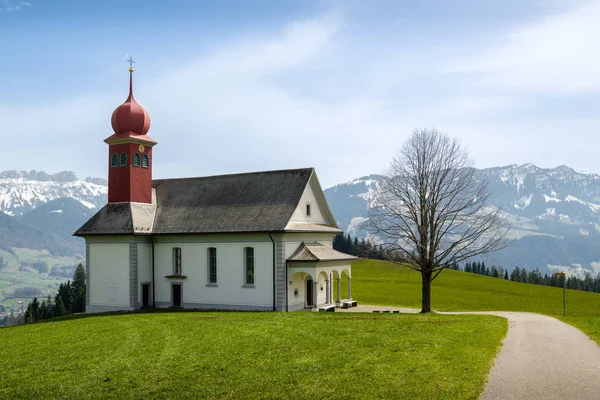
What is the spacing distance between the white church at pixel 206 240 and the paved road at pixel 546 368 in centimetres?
2087

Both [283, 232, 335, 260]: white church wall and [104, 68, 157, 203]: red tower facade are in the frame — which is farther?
[104, 68, 157, 203]: red tower facade

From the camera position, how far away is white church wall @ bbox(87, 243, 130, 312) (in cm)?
4966

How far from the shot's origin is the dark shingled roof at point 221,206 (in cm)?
4703

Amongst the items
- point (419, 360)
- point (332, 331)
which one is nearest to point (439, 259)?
point (332, 331)

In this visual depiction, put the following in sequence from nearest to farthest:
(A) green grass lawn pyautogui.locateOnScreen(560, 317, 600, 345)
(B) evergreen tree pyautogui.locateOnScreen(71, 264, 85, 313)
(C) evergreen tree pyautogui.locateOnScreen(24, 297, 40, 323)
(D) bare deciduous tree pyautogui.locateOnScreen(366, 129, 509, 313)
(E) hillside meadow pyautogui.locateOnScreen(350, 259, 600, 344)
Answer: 1. (A) green grass lawn pyautogui.locateOnScreen(560, 317, 600, 345)
2. (D) bare deciduous tree pyautogui.locateOnScreen(366, 129, 509, 313)
3. (E) hillside meadow pyautogui.locateOnScreen(350, 259, 600, 344)
4. (B) evergreen tree pyautogui.locateOnScreen(71, 264, 85, 313)
5. (C) evergreen tree pyautogui.locateOnScreen(24, 297, 40, 323)

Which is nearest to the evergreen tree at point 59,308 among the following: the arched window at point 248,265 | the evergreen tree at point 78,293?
the evergreen tree at point 78,293

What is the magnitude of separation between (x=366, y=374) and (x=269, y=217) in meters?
28.7

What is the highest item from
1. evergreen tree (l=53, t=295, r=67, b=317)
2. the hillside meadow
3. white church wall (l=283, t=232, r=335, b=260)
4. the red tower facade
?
the red tower facade

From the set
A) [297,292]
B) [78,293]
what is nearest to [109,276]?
[297,292]

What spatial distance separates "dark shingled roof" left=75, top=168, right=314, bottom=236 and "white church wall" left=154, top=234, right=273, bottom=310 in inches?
36.7

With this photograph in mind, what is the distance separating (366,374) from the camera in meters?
18.4

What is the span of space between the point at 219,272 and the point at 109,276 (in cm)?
958

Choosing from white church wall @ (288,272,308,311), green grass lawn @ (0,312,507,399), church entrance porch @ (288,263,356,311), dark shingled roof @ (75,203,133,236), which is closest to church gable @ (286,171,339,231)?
church entrance porch @ (288,263,356,311)

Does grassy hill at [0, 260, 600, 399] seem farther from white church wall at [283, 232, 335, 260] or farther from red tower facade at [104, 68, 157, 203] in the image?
red tower facade at [104, 68, 157, 203]
